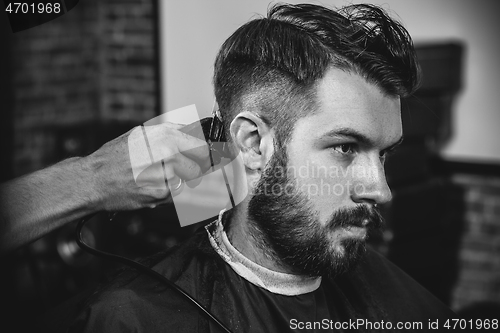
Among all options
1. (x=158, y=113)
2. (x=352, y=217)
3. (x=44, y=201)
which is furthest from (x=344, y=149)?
(x=158, y=113)

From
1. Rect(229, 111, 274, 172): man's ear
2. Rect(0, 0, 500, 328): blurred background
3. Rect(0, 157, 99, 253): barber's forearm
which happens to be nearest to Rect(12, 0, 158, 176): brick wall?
Rect(0, 0, 500, 328): blurred background

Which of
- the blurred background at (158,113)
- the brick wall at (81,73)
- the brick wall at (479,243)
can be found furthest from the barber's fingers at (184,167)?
the brick wall at (479,243)

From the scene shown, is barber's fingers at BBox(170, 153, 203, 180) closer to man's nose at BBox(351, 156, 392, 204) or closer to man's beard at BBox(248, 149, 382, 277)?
man's beard at BBox(248, 149, 382, 277)

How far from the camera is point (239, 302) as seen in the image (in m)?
1.44

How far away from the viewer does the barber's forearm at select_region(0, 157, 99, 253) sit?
1290mm

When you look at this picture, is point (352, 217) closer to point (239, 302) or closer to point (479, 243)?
point (239, 302)

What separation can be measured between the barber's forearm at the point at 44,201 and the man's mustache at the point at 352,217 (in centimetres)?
60

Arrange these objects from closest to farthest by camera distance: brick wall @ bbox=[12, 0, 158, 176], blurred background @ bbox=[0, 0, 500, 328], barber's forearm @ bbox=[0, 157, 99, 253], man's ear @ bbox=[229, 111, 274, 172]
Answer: barber's forearm @ bbox=[0, 157, 99, 253], man's ear @ bbox=[229, 111, 274, 172], blurred background @ bbox=[0, 0, 500, 328], brick wall @ bbox=[12, 0, 158, 176]

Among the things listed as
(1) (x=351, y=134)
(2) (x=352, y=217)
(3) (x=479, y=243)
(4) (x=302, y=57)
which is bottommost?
(3) (x=479, y=243)

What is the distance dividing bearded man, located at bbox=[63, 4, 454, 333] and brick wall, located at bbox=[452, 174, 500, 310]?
1959mm

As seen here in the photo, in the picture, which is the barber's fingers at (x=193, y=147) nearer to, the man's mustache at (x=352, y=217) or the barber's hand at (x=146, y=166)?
the barber's hand at (x=146, y=166)

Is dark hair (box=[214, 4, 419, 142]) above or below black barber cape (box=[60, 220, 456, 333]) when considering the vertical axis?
above

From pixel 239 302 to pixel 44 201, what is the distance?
0.56 m

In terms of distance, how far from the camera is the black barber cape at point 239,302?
4.27 ft
